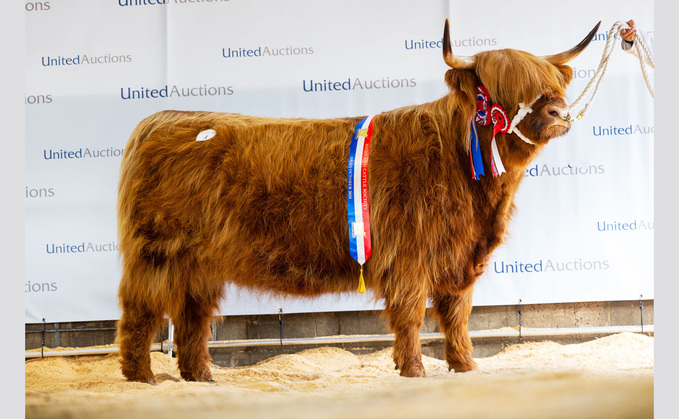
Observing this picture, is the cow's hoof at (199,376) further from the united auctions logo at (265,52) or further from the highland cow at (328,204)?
the united auctions logo at (265,52)

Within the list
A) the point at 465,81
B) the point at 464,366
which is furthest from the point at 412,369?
the point at 465,81

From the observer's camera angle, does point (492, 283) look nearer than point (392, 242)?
Answer: No

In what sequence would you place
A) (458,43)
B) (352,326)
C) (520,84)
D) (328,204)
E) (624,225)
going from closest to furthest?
(520,84), (328,204), (624,225), (458,43), (352,326)

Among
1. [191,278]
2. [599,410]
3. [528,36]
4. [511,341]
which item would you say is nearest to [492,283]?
[511,341]

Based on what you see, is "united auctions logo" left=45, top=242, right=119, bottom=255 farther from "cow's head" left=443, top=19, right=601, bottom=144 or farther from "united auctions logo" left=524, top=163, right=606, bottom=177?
"united auctions logo" left=524, top=163, right=606, bottom=177

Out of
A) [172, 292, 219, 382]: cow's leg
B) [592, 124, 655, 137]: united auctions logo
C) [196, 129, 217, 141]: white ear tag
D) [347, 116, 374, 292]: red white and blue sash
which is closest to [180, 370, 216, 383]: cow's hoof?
[172, 292, 219, 382]: cow's leg

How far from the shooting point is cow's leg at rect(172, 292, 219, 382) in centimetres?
477

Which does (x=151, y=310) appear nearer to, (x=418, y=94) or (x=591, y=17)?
(x=418, y=94)

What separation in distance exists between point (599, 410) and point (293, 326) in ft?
13.7

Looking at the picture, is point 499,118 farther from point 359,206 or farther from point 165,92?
point 165,92

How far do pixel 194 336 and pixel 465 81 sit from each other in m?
2.60

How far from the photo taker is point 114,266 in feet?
18.8

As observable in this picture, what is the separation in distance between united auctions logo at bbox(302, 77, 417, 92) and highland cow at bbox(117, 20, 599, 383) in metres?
1.23

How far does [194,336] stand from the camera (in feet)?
15.7
